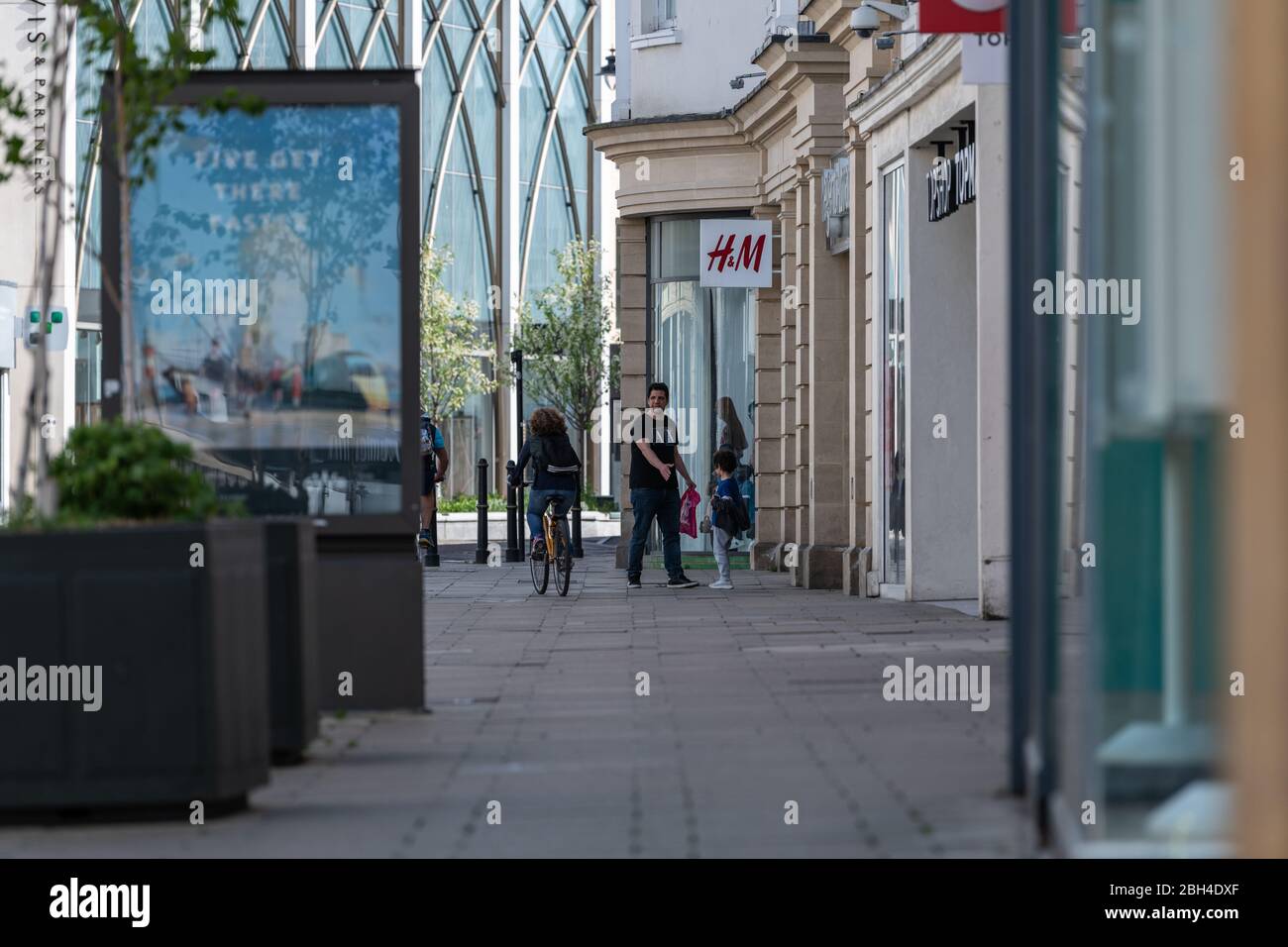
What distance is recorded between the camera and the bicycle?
19.9 m

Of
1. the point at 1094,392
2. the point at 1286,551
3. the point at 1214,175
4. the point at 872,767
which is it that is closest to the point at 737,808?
the point at 872,767

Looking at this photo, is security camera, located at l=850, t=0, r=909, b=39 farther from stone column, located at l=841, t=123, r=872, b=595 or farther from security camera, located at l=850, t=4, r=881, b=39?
stone column, located at l=841, t=123, r=872, b=595

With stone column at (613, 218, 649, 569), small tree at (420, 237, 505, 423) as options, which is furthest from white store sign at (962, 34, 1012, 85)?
small tree at (420, 237, 505, 423)

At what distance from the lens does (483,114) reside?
67.2 m

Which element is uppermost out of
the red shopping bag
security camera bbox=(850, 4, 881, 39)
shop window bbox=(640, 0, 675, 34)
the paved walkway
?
shop window bbox=(640, 0, 675, 34)

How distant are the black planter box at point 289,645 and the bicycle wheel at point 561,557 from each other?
466 inches

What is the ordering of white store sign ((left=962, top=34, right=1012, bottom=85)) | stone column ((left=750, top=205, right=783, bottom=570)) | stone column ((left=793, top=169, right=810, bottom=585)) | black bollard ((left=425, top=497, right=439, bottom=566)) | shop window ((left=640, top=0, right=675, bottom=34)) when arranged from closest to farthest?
1. white store sign ((left=962, top=34, right=1012, bottom=85))
2. stone column ((left=793, top=169, right=810, bottom=585))
3. stone column ((left=750, top=205, right=783, bottom=570))
4. black bollard ((left=425, top=497, right=439, bottom=566))
5. shop window ((left=640, top=0, right=675, bottom=34))

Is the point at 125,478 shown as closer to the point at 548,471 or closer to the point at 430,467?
the point at 548,471

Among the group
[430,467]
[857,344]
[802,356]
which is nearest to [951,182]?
[857,344]

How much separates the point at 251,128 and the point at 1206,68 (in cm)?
662

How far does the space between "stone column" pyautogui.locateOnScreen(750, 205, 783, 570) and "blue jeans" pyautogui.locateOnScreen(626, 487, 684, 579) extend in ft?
15.9

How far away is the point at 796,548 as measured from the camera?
22844 mm

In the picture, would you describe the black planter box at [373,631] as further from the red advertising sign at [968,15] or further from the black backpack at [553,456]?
the black backpack at [553,456]

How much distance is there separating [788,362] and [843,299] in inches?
98.1
